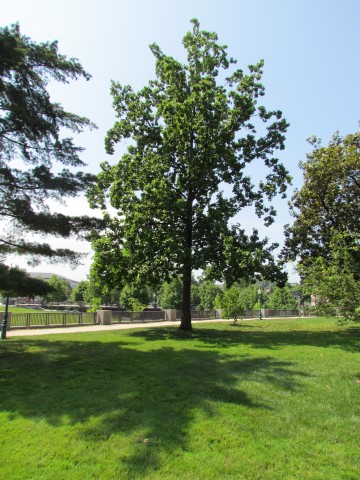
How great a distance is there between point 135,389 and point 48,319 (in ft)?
53.4


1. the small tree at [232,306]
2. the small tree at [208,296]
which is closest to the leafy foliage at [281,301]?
the small tree at [208,296]

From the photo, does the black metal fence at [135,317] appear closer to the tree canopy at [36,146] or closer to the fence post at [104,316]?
the fence post at [104,316]

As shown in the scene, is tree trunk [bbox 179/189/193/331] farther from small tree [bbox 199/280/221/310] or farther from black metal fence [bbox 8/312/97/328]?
small tree [bbox 199/280/221/310]

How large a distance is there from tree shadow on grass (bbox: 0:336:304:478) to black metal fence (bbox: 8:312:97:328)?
9.60 metres

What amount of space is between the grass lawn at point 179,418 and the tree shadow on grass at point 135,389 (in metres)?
0.02

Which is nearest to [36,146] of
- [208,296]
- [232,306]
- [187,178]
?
[187,178]

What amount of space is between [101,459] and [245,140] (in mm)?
18999

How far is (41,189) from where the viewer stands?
1163 centimetres

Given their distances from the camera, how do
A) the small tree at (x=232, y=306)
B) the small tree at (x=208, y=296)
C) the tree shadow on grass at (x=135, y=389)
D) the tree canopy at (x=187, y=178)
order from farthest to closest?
the small tree at (x=208, y=296), the small tree at (x=232, y=306), the tree canopy at (x=187, y=178), the tree shadow on grass at (x=135, y=389)

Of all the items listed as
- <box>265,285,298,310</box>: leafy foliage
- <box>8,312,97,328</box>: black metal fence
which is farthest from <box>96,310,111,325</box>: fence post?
<box>265,285,298,310</box>: leafy foliage

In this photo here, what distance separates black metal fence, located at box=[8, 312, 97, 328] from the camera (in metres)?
20.2

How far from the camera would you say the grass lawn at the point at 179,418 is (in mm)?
3982

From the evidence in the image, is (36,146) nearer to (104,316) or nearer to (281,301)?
(104,316)

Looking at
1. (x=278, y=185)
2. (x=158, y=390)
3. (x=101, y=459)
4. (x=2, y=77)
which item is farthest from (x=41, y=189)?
(x=278, y=185)
